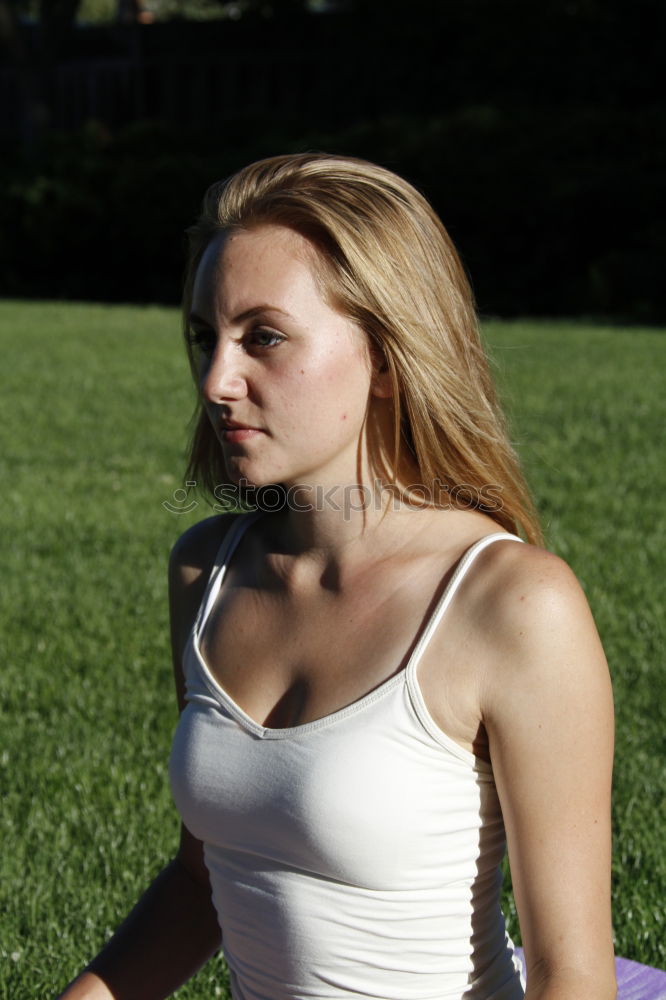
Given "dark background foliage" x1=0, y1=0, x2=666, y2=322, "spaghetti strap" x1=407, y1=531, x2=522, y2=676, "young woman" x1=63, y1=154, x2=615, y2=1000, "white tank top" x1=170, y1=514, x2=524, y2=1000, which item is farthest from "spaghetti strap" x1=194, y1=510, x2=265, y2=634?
"dark background foliage" x1=0, y1=0, x2=666, y2=322

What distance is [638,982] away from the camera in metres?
2.35

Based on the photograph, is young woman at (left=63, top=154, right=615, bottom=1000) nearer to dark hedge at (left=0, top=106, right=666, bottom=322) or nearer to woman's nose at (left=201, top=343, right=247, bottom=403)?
woman's nose at (left=201, top=343, right=247, bottom=403)

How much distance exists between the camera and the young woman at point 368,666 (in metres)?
1.66

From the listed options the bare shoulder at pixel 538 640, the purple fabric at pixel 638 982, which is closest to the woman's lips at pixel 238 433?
the bare shoulder at pixel 538 640

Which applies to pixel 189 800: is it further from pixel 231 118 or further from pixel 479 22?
pixel 231 118

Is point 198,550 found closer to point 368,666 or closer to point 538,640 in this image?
point 368,666

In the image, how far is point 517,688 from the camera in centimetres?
165

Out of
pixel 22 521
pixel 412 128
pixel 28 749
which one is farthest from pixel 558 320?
pixel 28 749

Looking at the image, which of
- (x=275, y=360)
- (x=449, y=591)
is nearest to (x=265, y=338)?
(x=275, y=360)

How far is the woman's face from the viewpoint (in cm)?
183

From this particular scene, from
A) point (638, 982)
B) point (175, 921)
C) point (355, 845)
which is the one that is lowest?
Result: point (638, 982)

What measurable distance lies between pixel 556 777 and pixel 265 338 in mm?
729

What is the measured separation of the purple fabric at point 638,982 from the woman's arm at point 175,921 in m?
0.57

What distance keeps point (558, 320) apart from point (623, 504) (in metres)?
9.24
